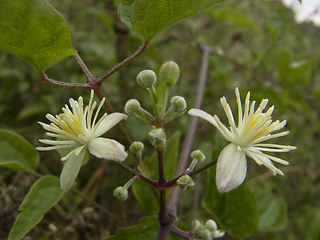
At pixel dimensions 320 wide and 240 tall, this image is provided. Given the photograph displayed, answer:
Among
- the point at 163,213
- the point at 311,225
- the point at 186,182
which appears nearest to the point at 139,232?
the point at 163,213

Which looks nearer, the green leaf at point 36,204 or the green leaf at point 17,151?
the green leaf at point 36,204

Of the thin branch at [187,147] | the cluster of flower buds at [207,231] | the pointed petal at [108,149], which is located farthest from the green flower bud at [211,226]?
the pointed petal at [108,149]

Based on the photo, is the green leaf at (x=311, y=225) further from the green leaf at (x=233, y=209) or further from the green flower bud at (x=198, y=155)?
the green flower bud at (x=198, y=155)

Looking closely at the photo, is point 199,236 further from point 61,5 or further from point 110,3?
point 61,5

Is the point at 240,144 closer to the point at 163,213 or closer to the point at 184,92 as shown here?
the point at 163,213

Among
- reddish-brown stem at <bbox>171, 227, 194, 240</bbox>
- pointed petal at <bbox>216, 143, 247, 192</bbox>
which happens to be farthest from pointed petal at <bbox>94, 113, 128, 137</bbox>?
reddish-brown stem at <bbox>171, 227, 194, 240</bbox>

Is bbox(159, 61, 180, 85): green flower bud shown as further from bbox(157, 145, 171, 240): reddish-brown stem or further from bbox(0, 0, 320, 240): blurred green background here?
bbox(0, 0, 320, 240): blurred green background
